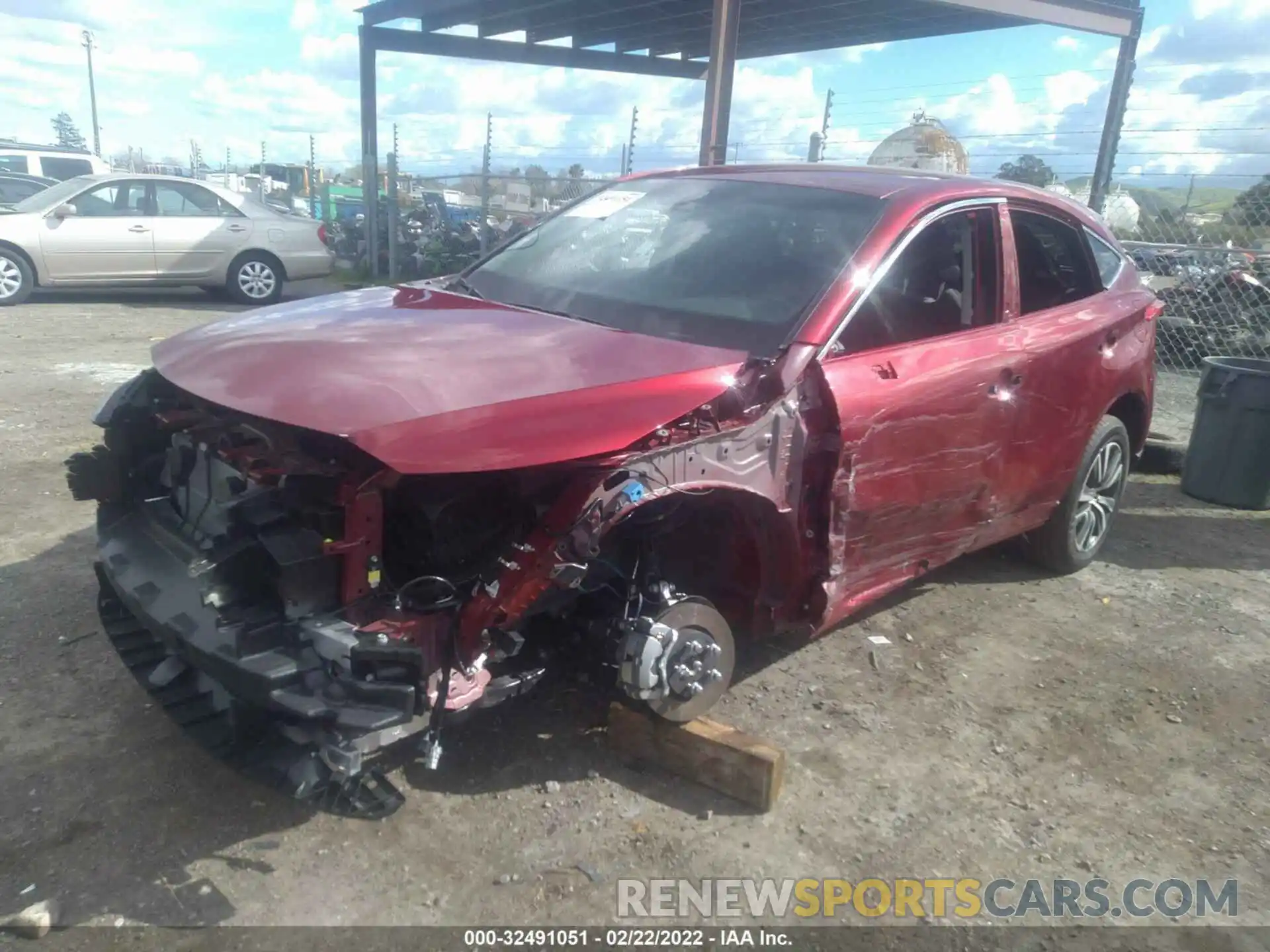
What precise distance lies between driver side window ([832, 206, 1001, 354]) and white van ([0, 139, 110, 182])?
638 inches

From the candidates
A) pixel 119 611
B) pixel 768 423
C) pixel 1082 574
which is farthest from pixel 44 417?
pixel 1082 574

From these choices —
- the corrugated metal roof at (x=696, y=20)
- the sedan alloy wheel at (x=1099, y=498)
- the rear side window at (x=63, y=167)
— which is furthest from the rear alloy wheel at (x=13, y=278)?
the sedan alloy wheel at (x=1099, y=498)

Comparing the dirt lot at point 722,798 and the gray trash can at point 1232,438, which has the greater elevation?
the gray trash can at point 1232,438

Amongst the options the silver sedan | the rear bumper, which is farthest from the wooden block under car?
the rear bumper

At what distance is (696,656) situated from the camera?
3.05 meters

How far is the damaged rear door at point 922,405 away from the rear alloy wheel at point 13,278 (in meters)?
11.3

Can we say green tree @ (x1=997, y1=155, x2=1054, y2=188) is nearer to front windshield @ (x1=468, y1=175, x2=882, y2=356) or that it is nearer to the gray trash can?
the gray trash can

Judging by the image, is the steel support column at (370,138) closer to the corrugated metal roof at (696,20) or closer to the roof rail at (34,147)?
the corrugated metal roof at (696,20)

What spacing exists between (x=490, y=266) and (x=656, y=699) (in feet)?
6.64

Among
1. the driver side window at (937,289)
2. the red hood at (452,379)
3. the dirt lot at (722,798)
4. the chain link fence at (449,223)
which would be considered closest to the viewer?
the red hood at (452,379)

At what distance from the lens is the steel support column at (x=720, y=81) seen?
9.68 metres

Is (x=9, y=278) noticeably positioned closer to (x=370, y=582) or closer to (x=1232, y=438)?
(x=370, y=582)

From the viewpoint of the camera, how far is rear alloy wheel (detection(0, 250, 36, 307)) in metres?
11.3

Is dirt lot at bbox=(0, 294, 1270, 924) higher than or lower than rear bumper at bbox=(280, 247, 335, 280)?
lower
